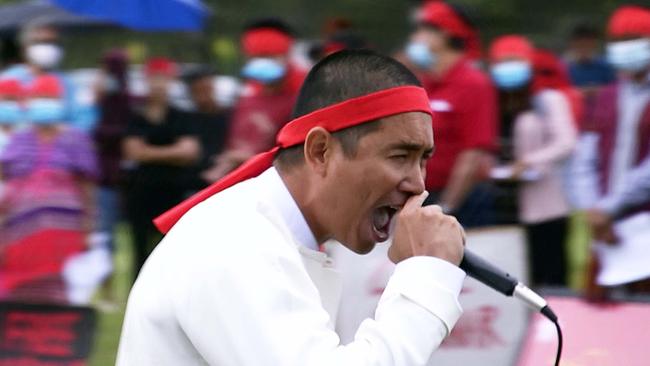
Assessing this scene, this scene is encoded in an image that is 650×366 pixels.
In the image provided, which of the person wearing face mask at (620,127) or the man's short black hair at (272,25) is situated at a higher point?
the man's short black hair at (272,25)

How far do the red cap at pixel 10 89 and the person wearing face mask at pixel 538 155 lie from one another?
299 cm

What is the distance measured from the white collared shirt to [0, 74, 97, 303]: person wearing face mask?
207 inches

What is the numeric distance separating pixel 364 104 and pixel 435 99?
4.78 m

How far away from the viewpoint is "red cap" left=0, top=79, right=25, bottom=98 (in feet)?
29.8

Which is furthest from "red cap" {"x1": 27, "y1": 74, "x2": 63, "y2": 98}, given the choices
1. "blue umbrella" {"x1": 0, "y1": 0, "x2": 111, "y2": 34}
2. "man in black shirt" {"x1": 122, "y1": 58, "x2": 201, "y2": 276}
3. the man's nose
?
"blue umbrella" {"x1": 0, "y1": 0, "x2": 111, "y2": 34}

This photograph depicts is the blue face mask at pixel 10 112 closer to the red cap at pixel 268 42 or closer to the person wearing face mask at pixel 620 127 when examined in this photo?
the red cap at pixel 268 42

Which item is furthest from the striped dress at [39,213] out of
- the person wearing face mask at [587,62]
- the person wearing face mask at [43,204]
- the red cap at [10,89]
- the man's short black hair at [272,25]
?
the person wearing face mask at [587,62]

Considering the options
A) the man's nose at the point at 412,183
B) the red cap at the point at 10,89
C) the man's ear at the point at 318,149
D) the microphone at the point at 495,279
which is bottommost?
the red cap at the point at 10,89

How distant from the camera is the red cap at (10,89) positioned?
29.8 ft

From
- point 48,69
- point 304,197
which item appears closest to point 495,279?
point 304,197

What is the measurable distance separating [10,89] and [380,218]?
21.6 feet

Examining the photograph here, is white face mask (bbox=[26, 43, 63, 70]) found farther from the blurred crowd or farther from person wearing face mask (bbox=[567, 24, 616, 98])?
person wearing face mask (bbox=[567, 24, 616, 98])

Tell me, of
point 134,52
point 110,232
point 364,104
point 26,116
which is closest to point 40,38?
point 110,232

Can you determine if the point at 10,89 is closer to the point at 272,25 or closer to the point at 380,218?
the point at 272,25
